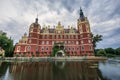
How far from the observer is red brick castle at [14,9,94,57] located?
39.5 meters

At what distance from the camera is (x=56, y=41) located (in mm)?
43750

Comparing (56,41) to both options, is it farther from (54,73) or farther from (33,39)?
(54,73)

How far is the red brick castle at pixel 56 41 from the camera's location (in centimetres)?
3953

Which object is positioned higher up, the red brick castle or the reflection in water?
the red brick castle

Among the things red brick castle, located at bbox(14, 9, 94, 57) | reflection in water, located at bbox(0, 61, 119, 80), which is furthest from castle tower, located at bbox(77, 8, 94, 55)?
reflection in water, located at bbox(0, 61, 119, 80)

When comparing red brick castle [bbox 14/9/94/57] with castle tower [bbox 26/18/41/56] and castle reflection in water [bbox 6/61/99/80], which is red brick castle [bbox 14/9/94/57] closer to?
castle tower [bbox 26/18/41/56]

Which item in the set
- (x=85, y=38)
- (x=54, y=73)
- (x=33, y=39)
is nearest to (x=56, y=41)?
(x=33, y=39)

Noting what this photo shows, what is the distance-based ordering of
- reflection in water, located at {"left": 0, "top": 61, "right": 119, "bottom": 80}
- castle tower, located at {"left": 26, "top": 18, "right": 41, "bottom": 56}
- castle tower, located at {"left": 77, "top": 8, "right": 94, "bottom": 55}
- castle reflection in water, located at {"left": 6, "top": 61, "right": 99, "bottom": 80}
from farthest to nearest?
castle tower, located at {"left": 77, "top": 8, "right": 94, "bottom": 55}
castle tower, located at {"left": 26, "top": 18, "right": 41, "bottom": 56}
castle reflection in water, located at {"left": 6, "top": 61, "right": 99, "bottom": 80}
reflection in water, located at {"left": 0, "top": 61, "right": 119, "bottom": 80}

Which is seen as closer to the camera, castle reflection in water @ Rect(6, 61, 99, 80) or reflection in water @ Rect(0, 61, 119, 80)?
reflection in water @ Rect(0, 61, 119, 80)

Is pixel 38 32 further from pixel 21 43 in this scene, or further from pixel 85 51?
pixel 85 51

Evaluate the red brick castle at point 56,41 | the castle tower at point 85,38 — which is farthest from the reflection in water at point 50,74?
the castle tower at point 85,38

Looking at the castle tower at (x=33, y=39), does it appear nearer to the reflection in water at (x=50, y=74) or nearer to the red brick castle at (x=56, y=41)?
the red brick castle at (x=56, y=41)

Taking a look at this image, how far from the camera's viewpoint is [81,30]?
1709 inches

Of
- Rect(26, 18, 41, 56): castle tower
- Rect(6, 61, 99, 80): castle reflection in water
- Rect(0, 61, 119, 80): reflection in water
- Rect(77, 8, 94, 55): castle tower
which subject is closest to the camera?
Rect(0, 61, 119, 80): reflection in water
